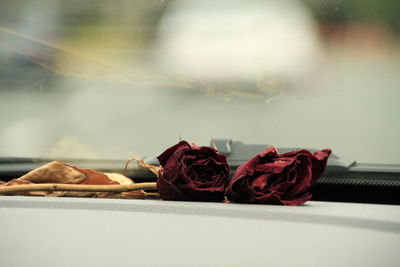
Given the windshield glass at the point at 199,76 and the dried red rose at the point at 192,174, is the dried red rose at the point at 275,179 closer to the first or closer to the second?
the dried red rose at the point at 192,174

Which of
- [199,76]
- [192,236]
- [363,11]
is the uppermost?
[363,11]

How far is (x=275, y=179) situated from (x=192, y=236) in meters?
0.41

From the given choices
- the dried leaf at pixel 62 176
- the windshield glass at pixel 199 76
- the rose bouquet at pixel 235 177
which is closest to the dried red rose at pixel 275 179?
the rose bouquet at pixel 235 177

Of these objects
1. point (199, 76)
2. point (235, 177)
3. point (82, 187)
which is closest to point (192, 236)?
point (235, 177)

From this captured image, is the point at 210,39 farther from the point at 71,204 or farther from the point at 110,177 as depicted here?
the point at 71,204

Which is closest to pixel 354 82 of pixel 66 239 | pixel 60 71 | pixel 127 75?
pixel 127 75

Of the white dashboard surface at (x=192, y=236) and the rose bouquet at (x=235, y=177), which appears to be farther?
the rose bouquet at (x=235, y=177)

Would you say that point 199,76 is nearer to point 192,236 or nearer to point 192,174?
point 192,174

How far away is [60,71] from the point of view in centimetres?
196

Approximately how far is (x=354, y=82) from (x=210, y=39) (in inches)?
15.4

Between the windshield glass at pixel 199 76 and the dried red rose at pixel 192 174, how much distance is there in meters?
0.56

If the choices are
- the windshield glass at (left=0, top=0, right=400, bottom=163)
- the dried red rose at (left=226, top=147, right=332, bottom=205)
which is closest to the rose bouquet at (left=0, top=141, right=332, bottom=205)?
the dried red rose at (left=226, top=147, right=332, bottom=205)

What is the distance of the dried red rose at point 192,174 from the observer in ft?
3.84

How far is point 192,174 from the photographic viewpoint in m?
1.21
